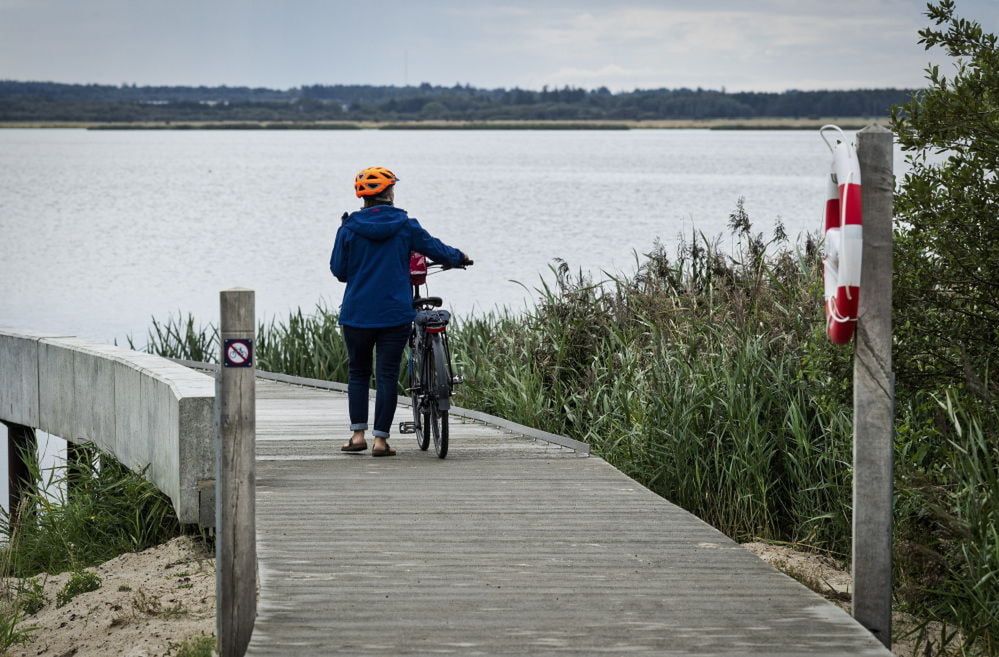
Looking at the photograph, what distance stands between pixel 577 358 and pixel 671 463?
10.7 feet

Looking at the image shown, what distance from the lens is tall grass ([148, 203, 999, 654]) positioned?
6.32 meters

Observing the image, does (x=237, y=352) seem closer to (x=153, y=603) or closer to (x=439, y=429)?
(x=153, y=603)

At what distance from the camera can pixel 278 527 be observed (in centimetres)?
681

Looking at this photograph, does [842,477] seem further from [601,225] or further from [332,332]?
[601,225]

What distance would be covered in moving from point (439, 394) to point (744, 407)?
6.02 ft

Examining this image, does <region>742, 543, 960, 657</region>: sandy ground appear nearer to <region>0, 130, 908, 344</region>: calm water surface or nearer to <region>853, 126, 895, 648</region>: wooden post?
<region>853, 126, 895, 648</region>: wooden post

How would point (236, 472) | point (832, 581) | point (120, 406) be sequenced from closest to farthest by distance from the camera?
point (236, 472), point (832, 581), point (120, 406)

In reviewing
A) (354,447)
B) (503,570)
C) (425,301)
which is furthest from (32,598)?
(503,570)

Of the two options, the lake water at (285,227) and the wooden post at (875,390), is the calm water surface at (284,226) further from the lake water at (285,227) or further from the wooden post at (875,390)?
the wooden post at (875,390)

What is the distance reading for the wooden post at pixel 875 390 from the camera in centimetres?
529

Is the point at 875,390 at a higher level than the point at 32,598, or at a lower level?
higher

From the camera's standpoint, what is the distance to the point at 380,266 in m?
8.28

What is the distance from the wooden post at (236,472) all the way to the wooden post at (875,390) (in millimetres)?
2279

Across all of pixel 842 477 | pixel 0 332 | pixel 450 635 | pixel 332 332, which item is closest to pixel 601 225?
pixel 332 332
